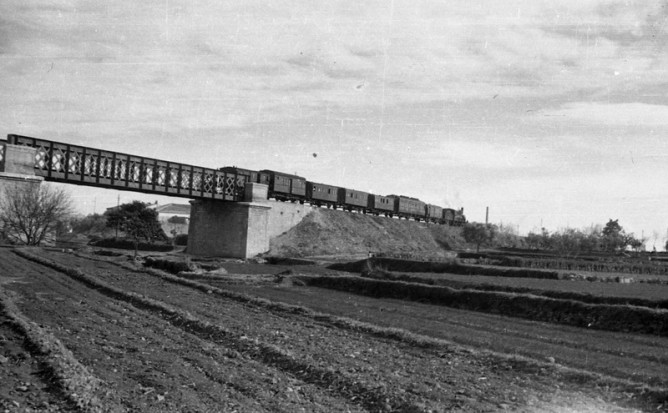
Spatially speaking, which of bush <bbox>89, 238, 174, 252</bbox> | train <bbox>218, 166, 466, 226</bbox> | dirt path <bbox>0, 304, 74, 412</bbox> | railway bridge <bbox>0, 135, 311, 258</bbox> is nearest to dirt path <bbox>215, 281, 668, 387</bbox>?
dirt path <bbox>0, 304, 74, 412</bbox>

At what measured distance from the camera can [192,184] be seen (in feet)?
185

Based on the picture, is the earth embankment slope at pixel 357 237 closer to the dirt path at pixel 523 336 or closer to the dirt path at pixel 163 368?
the dirt path at pixel 523 336

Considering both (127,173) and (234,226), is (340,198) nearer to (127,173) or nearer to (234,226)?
(234,226)

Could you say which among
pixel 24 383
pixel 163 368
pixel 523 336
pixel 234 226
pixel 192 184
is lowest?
pixel 523 336

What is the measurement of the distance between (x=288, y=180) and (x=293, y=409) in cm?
5976

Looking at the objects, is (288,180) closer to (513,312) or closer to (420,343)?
(513,312)

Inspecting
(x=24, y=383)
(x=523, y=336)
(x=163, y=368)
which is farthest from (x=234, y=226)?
(x=24, y=383)

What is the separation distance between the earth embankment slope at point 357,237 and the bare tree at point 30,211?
2161cm

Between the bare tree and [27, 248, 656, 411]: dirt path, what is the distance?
31.9 meters

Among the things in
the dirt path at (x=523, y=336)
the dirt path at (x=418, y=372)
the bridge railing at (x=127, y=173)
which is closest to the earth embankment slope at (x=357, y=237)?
the bridge railing at (x=127, y=173)

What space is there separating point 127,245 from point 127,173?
25203mm

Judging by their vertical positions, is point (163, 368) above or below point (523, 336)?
above

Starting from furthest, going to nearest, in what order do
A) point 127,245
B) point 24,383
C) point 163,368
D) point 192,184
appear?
point 127,245 → point 192,184 → point 163,368 → point 24,383

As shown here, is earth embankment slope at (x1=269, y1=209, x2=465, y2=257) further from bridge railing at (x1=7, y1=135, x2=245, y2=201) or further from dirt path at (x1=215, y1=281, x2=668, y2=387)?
dirt path at (x1=215, y1=281, x2=668, y2=387)
